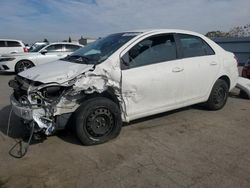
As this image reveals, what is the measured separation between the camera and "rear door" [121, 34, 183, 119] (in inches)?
159

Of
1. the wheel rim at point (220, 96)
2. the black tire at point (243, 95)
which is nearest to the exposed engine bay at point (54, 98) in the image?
the wheel rim at point (220, 96)

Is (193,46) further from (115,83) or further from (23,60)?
(23,60)

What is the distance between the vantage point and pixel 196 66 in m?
4.82

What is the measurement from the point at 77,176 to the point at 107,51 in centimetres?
206

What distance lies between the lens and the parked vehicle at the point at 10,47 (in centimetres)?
1519

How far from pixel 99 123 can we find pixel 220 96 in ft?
9.60

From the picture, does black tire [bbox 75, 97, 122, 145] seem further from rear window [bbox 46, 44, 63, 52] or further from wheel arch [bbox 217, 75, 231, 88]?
rear window [bbox 46, 44, 63, 52]

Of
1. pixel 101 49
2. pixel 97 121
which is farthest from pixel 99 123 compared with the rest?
pixel 101 49

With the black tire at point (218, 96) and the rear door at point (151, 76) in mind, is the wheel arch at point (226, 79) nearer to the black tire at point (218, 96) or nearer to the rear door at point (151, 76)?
the black tire at point (218, 96)

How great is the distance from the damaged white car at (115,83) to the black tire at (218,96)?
0.79 ft

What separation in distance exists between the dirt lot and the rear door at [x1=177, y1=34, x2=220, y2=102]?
60 cm

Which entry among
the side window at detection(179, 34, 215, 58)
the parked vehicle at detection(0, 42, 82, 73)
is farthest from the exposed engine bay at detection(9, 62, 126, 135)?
the parked vehicle at detection(0, 42, 82, 73)

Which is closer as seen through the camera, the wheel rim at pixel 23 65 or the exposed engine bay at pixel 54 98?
the exposed engine bay at pixel 54 98

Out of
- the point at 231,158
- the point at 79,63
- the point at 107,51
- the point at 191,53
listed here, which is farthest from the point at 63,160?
the point at 191,53
